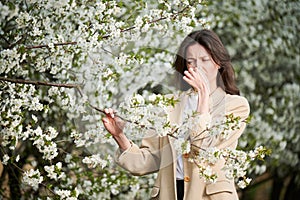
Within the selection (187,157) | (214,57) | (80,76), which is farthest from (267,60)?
(187,157)

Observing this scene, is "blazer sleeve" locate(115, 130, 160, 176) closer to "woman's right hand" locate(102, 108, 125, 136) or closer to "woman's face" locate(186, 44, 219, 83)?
"woman's right hand" locate(102, 108, 125, 136)

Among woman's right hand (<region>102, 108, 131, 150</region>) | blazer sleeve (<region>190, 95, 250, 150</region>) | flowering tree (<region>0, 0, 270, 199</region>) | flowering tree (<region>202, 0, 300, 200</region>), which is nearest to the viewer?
blazer sleeve (<region>190, 95, 250, 150</region>)

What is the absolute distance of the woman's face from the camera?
2977 mm

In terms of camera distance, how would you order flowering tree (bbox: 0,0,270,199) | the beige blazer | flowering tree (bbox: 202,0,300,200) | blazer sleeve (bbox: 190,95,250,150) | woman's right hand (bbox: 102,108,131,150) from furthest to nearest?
flowering tree (bbox: 202,0,300,200) → flowering tree (bbox: 0,0,270,199) → woman's right hand (bbox: 102,108,131,150) → the beige blazer → blazer sleeve (bbox: 190,95,250,150)

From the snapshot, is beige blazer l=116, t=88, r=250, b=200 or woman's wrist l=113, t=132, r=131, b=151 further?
woman's wrist l=113, t=132, r=131, b=151

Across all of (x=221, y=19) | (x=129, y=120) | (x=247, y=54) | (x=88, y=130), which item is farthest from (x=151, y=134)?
(x=247, y=54)

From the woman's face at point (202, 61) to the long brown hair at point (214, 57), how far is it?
0.08ft

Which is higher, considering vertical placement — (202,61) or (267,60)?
(202,61)

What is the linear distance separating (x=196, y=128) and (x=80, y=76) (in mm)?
1484

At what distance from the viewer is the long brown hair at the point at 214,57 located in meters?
3.07

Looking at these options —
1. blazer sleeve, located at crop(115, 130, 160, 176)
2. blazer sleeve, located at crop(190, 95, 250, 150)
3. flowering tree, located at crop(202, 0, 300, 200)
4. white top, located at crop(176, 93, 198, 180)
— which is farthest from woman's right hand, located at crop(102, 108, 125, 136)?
flowering tree, located at crop(202, 0, 300, 200)

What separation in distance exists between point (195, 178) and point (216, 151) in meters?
0.21

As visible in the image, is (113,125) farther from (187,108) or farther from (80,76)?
(80,76)

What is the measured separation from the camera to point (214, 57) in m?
3.06
